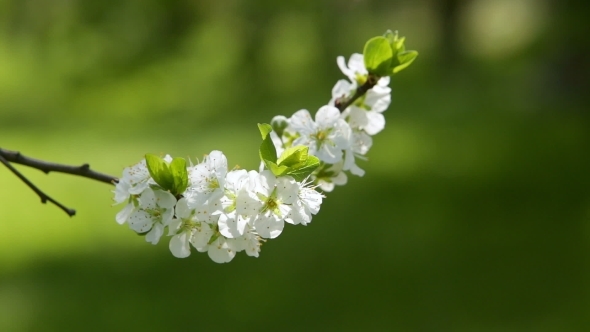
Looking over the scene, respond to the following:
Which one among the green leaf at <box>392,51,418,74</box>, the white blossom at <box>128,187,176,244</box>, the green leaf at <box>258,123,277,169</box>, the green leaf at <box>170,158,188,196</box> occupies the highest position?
the green leaf at <box>392,51,418,74</box>

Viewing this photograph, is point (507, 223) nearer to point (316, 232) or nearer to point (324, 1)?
point (316, 232)

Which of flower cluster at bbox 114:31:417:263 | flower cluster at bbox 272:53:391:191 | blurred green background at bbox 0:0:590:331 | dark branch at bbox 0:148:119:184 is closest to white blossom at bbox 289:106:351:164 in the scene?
flower cluster at bbox 272:53:391:191

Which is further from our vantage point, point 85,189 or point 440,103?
point 440,103

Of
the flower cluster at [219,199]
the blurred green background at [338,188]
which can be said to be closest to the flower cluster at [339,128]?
the flower cluster at [219,199]

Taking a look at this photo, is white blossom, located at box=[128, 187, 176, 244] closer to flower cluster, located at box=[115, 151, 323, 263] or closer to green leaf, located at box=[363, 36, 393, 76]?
flower cluster, located at box=[115, 151, 323, 263]

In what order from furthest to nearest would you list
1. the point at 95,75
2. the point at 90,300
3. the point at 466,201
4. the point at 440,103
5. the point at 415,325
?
the point at 95,75, the point at 440,103, the point at 466,201, the point at 90,300, the point at 415,325

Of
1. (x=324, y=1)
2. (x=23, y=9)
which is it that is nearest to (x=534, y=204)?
(x=324, y=1)

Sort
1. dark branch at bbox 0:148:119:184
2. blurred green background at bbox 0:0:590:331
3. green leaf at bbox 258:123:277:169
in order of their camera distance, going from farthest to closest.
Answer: blurred green background at bbox 0:0:590:331 < dark branch at bbox 0:148:119:184 < green leaf at bbox 258:123:277:169

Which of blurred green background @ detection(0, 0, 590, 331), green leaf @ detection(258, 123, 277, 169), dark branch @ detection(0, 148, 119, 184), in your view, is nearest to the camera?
green leaf @ detection(258, 123, 277, 169)
